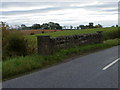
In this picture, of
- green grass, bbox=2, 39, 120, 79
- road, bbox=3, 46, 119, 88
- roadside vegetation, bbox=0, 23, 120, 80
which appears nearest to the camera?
road, bbox=3, 46, 119, 88

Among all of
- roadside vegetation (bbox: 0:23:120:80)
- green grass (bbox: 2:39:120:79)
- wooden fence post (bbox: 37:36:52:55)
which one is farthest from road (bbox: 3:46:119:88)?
wooden fence post (bbox: 37:36:52:55)

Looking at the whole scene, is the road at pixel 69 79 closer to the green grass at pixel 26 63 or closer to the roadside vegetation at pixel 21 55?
the green grass at pixel 26 63

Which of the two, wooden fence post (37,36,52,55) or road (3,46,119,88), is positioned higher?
wooden fence post (37,36,52,55)

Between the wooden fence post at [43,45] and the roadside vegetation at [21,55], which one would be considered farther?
the wooden fence post at [43,45]

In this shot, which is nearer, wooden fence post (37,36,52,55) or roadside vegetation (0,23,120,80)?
roadside vegetation (0,23,120,80)

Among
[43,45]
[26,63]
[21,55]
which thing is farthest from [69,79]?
[21,55]

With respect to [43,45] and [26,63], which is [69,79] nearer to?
[26,63]

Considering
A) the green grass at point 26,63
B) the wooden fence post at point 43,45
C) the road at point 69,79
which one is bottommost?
the road at point 69,79

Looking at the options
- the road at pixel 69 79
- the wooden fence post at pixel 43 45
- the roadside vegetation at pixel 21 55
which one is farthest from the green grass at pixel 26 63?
the road at pixel 69 79

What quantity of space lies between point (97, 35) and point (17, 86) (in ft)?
59.1

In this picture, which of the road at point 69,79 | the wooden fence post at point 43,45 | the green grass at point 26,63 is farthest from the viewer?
the wooden fence post at point 43,45

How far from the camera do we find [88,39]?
75.4 feet

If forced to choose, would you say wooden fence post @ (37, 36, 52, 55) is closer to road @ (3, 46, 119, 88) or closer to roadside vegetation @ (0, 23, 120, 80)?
roadside vegetation @ (0, 23, 120, 80)

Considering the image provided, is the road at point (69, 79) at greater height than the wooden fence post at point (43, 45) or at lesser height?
lesser
